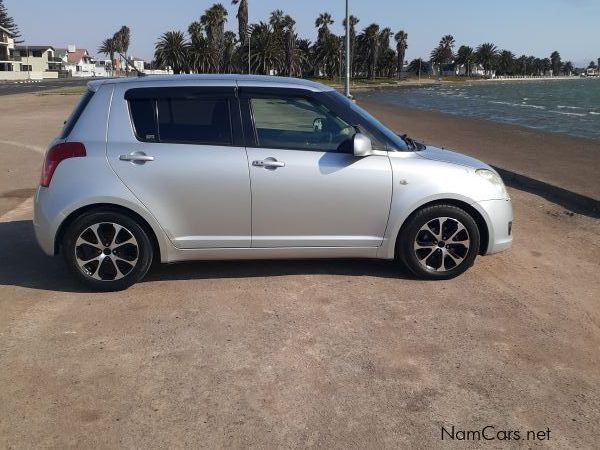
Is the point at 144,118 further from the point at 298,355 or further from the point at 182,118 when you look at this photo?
the point at 298,355

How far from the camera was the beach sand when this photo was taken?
919cm

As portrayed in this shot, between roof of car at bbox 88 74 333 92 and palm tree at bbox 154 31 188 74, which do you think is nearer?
roof of car at bbox 88 74 333 92

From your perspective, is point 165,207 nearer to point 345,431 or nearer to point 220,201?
point 220,201

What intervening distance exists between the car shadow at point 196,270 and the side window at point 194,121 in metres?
1.20

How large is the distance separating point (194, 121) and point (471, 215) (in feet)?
8.00

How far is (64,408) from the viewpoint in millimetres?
3061

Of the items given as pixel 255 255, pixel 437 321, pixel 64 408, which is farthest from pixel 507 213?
pixel 64 408

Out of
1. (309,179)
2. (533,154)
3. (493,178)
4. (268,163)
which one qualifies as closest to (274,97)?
(268,163)

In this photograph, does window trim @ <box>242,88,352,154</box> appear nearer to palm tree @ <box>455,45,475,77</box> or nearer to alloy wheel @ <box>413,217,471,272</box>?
Result: alloy wheel @ <box>413,217,471,272</box>

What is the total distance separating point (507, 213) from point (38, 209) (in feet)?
12.7

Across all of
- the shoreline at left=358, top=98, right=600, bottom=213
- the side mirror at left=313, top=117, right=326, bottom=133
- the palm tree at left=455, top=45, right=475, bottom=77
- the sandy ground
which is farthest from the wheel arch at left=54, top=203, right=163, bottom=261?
the palm tree at left=455, top=45, right=475, bottom=77

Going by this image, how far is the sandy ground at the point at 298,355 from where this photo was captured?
9.58ft

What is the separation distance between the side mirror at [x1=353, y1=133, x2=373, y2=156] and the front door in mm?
101

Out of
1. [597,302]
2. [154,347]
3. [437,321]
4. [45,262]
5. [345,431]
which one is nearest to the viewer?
[345,431]
